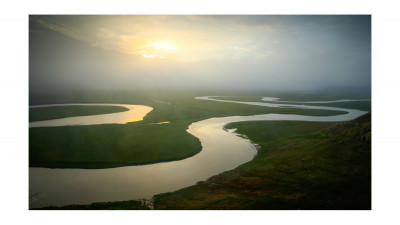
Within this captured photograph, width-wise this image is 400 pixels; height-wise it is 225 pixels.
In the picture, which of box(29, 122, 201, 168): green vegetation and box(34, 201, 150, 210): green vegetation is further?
box(29, 122, 201, 168): green vegetation

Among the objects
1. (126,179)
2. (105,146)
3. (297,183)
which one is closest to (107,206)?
(126,179)

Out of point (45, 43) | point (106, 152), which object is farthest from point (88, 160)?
point (45, 43)

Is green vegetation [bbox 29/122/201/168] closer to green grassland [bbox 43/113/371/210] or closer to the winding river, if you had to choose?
the winding river

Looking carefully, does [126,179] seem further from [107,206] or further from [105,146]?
[105,146]

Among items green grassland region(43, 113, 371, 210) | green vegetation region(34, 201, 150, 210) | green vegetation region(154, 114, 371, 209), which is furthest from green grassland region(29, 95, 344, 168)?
green vegetation region(154, 114, 371, 209)

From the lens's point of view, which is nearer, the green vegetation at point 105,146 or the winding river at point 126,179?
the winding river at point 126,179

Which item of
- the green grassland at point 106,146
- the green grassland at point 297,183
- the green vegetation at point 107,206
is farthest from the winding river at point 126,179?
the green grassland at point 106,146

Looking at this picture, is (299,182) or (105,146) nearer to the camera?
(299,182)

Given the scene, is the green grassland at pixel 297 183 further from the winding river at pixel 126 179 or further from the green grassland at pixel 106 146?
the green grassland at pixel 106 146
